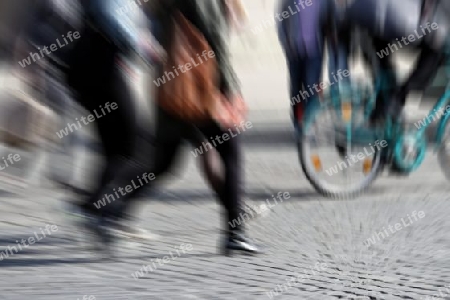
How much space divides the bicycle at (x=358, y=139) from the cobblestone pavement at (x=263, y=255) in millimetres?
164

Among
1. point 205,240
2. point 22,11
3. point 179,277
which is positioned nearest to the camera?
point 179,277

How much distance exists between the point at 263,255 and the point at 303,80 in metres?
2.17

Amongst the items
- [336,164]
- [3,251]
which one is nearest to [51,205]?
[3,251]

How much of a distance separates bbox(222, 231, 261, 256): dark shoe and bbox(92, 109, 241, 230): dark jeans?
0.06 m

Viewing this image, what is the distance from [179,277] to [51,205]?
248 centimetres

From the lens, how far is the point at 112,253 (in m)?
5.91

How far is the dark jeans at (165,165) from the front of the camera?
5898 millimetres

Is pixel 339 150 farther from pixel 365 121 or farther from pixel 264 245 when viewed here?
pixel 264 245

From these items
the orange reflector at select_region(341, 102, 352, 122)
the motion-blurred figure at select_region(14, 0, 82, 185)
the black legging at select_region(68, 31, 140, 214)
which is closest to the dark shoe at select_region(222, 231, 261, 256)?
the black legging at select_region(68, 31, 140, 214)

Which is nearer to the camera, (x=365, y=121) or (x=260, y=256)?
(x=260, y=256)

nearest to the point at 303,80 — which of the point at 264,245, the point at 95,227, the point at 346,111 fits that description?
the point at 346,111

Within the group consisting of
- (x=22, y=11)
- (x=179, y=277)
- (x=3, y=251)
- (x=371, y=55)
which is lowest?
(x=179, y=277)

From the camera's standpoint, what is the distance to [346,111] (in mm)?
7902

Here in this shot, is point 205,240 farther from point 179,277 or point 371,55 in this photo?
point 371,55
